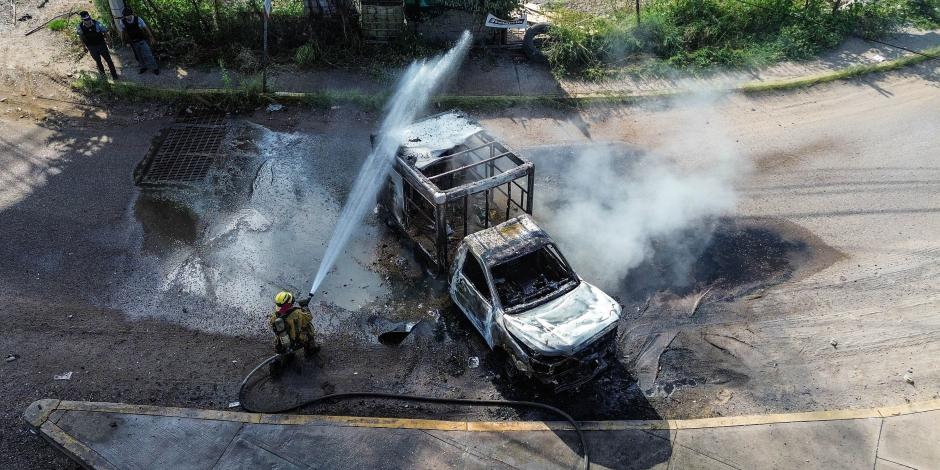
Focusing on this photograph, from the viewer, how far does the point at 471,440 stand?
7.56m

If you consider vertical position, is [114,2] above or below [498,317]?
above

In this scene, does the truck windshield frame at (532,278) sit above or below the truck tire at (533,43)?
below

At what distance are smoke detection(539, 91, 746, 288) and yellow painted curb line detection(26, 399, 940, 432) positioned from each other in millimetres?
2568

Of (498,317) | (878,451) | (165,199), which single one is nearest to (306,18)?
(165,199)

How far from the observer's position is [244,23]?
15680 mm

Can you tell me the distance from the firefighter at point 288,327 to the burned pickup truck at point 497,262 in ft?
6.93

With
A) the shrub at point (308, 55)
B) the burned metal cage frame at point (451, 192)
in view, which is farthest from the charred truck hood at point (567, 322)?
the shrub at point (308, 55)

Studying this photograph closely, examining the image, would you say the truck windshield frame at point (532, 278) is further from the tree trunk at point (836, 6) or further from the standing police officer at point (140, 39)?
the tree trunk at point (836, 6)

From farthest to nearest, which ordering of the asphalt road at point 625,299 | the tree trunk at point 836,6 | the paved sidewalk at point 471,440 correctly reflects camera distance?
the tree trunk at point 836,6 < the asphalt road at point 625,299 < the paved sidewalk at point 471,440

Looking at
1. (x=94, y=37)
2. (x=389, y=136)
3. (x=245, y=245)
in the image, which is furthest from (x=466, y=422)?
(x=94, y=37)

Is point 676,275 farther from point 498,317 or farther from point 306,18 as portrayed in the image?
point 306,18

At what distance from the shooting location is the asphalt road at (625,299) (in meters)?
8.27

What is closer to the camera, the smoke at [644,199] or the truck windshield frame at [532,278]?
the truck windshield frame at [532,278]

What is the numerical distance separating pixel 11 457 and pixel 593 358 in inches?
279
